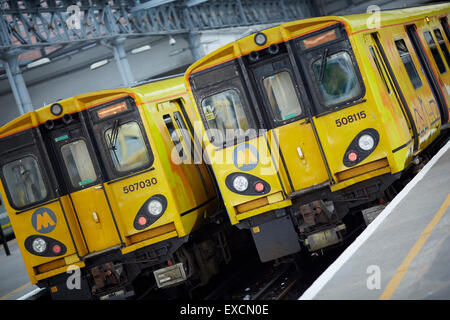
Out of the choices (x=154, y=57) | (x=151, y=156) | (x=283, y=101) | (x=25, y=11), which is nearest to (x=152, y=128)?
(x=151, y=156)

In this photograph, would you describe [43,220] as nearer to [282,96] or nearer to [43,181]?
[43,181]

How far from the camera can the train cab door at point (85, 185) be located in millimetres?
10107

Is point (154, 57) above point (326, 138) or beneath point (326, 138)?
above

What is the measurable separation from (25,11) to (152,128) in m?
10.7

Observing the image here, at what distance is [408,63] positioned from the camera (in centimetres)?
1131

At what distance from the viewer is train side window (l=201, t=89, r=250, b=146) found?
9.31 metres

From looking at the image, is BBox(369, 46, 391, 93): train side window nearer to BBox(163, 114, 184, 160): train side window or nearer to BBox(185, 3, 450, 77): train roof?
BBox(185, 3, 450, 77): train roof

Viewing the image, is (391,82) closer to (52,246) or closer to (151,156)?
(151,156)

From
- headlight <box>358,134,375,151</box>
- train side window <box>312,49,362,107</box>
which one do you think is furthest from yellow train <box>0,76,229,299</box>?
headlight <box>358,134,375,151</box>

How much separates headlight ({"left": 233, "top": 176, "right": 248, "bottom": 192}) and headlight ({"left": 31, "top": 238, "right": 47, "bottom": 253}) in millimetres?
3447

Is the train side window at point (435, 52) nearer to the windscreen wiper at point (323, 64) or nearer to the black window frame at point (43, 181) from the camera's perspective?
the windscreen wiper at point (323, 64)

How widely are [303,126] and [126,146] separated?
295 cm

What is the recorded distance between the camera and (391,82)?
31.8 feet

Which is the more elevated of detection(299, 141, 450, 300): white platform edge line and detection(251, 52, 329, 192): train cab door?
detection(251, 52, 329, 192): train cab door
